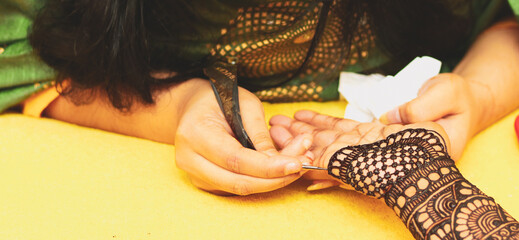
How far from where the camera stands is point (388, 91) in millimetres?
832

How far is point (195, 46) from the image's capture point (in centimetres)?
86

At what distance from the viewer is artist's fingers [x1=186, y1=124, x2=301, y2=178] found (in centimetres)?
60

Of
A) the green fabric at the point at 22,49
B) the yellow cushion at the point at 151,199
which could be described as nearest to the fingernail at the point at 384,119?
the yellow cushion at the point at 151,199

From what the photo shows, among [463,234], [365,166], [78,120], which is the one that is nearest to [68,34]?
[78,120]

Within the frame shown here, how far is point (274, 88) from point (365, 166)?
37 cm

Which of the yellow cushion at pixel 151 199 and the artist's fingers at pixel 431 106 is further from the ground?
the artist's fingers at pixel 431 106

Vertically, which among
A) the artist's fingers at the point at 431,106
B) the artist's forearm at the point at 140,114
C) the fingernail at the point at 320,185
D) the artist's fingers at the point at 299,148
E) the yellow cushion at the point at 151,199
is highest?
the artist's fingers at the point at 431,106

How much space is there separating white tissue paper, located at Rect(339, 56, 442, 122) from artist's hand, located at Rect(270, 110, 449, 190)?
0.25 feet

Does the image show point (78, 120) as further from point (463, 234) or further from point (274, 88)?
point (463, 234)

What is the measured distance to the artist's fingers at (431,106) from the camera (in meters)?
0.69

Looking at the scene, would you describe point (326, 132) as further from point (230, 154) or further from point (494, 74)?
point (494, 74)

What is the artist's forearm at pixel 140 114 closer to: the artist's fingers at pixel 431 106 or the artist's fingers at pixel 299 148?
the artist's fingers at pixel 299 148

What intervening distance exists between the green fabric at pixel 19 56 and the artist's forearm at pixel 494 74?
0.80m

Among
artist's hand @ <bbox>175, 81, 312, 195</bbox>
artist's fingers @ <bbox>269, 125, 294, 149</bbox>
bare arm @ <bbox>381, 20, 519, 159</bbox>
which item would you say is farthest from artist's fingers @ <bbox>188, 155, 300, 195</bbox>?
bare arm @ <bbox>381, 20, 519, 159</bbox>
